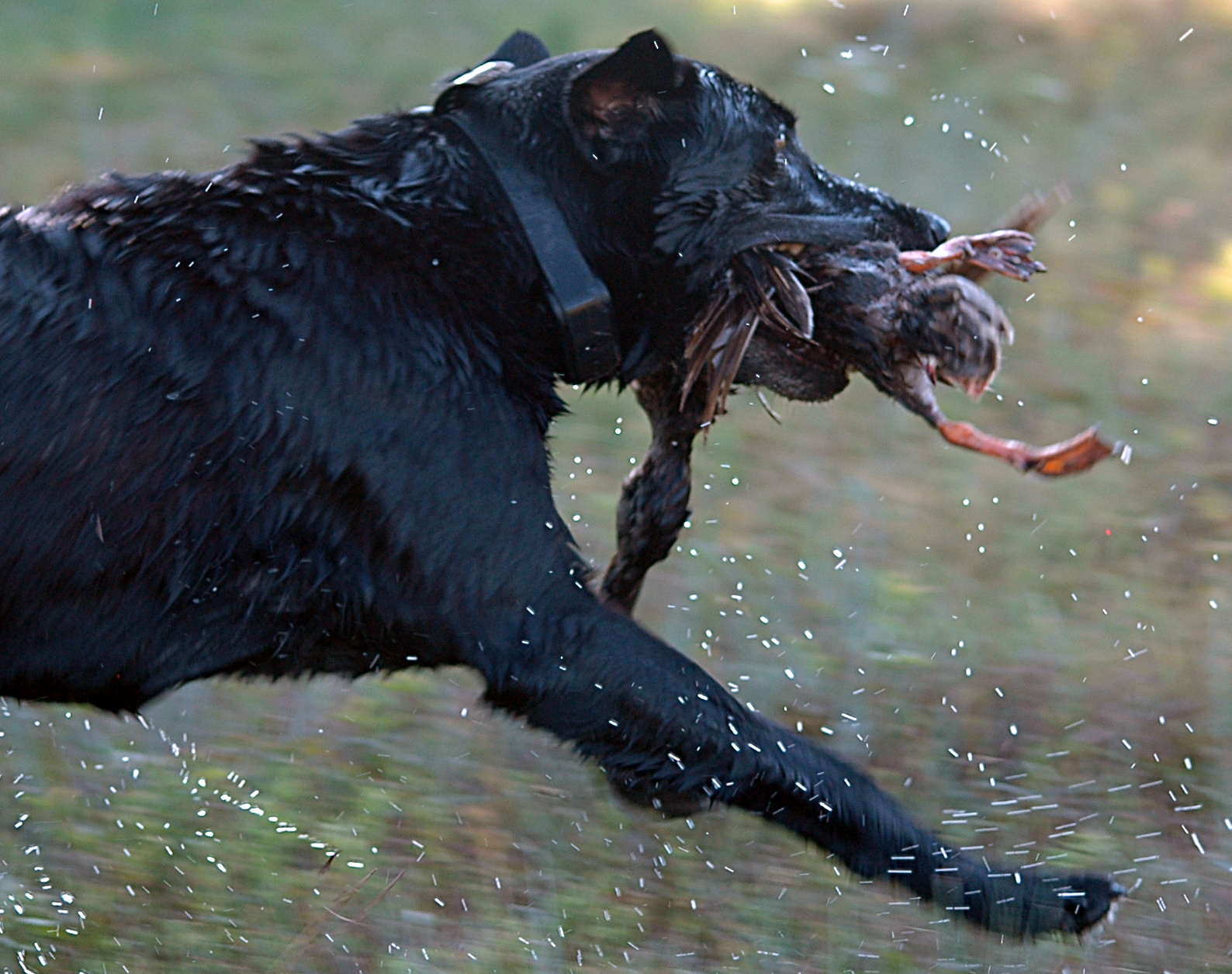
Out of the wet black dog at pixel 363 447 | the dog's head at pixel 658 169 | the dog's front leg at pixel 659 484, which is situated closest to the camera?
the wet black dog at pixel 363 447

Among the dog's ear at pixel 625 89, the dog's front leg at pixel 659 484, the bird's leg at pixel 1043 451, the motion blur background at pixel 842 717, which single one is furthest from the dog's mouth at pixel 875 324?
the motion blur background at pixel 842 717

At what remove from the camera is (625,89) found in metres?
2.96

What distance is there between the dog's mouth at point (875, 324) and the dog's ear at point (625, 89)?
0.34 m

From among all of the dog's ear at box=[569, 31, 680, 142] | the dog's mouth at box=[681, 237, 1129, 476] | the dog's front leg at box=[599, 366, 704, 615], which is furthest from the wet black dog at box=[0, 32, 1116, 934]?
the dog's front leg at box=[599, 366, 704, 615]

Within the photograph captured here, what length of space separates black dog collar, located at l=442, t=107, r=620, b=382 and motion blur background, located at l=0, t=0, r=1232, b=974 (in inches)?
45.8

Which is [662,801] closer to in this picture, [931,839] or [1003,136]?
[931,839]

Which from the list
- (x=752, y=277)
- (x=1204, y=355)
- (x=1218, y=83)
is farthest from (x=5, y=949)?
(x=1218, y=83)

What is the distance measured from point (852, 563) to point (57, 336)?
2386 millimetres

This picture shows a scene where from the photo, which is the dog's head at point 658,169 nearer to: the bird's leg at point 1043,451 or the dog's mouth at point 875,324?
the dog's mouth at point 875,324

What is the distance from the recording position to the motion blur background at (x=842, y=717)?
3.26 metres

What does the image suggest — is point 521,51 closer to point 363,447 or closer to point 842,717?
point 363,447

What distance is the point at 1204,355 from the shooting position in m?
5.32

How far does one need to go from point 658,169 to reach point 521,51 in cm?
55

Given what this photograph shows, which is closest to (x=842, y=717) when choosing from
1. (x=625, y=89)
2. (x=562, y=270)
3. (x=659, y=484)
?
(x=659, y=484)
